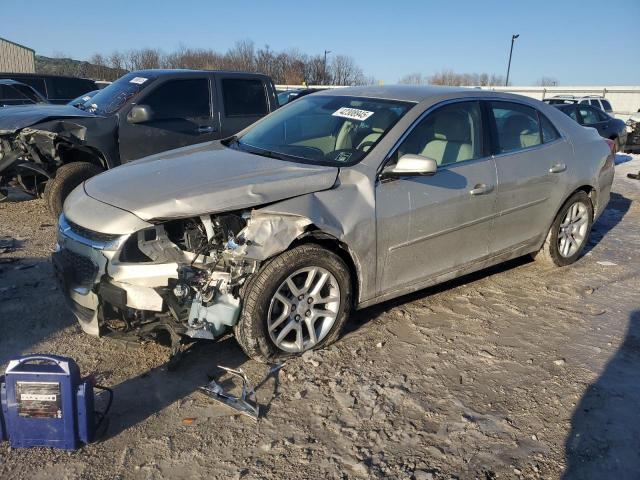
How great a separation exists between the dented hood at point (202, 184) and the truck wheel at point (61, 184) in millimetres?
2676

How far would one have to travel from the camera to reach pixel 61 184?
612 cm

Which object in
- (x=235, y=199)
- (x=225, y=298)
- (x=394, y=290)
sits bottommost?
(x=394, y=290)

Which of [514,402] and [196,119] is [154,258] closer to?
[514,402]

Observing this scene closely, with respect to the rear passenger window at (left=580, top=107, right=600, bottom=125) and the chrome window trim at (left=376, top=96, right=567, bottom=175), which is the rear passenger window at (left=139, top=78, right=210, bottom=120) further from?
the rear passenger window at (left=580, top=107, right=600, bottom=125)

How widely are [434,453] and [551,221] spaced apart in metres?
3.11

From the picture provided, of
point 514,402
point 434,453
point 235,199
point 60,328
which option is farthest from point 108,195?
point 514,402

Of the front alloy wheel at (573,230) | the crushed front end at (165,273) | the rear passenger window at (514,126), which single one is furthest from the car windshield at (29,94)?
the front alloy wheel at (573,230)

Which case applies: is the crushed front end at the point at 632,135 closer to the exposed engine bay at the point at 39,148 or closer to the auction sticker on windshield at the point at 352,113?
the auction sticker on windshield at the point at 352,113

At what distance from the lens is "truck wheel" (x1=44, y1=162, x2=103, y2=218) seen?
20.0 feet

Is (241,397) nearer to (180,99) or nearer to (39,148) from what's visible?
(39,148)

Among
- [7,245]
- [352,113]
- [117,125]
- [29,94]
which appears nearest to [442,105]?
[352,113]

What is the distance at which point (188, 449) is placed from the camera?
267 centimetres

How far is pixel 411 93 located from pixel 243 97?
12.3 ft

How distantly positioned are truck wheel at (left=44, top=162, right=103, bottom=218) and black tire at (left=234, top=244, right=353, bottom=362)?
3.90 meters
